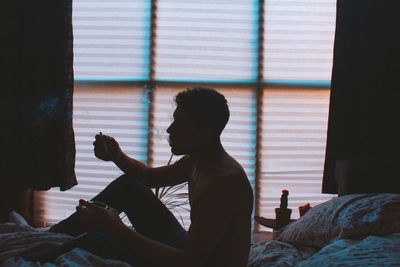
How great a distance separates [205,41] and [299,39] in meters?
0.69

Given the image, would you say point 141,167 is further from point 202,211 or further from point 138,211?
point 202,211

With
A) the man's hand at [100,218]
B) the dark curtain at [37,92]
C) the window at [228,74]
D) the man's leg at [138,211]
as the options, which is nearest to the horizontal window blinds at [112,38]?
the window at [228,74]

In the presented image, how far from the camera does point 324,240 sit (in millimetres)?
2320

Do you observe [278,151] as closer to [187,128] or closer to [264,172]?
[264,172]

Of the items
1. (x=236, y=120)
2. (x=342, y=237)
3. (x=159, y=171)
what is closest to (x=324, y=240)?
(x=342, y=237)

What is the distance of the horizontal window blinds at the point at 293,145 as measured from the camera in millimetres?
3523

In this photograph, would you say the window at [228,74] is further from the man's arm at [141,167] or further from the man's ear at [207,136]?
the man's ear at [207,136]

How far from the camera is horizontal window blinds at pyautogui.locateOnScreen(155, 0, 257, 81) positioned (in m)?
3.48

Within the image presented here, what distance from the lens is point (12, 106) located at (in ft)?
10.9

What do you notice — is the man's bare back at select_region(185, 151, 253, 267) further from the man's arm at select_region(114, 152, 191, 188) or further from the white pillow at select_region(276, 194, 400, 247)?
the white pillow at select_region(276, 194, 400, 247)

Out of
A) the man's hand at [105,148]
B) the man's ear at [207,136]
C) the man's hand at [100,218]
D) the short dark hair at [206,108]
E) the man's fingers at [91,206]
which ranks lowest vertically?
the man's hand at [100,218]

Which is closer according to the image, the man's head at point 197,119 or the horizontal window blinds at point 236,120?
the man's head at point 197,119

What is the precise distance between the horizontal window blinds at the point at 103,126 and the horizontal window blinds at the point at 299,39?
1015 mm

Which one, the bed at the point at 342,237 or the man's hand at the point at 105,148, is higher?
the man's hand at the point at 105,148
